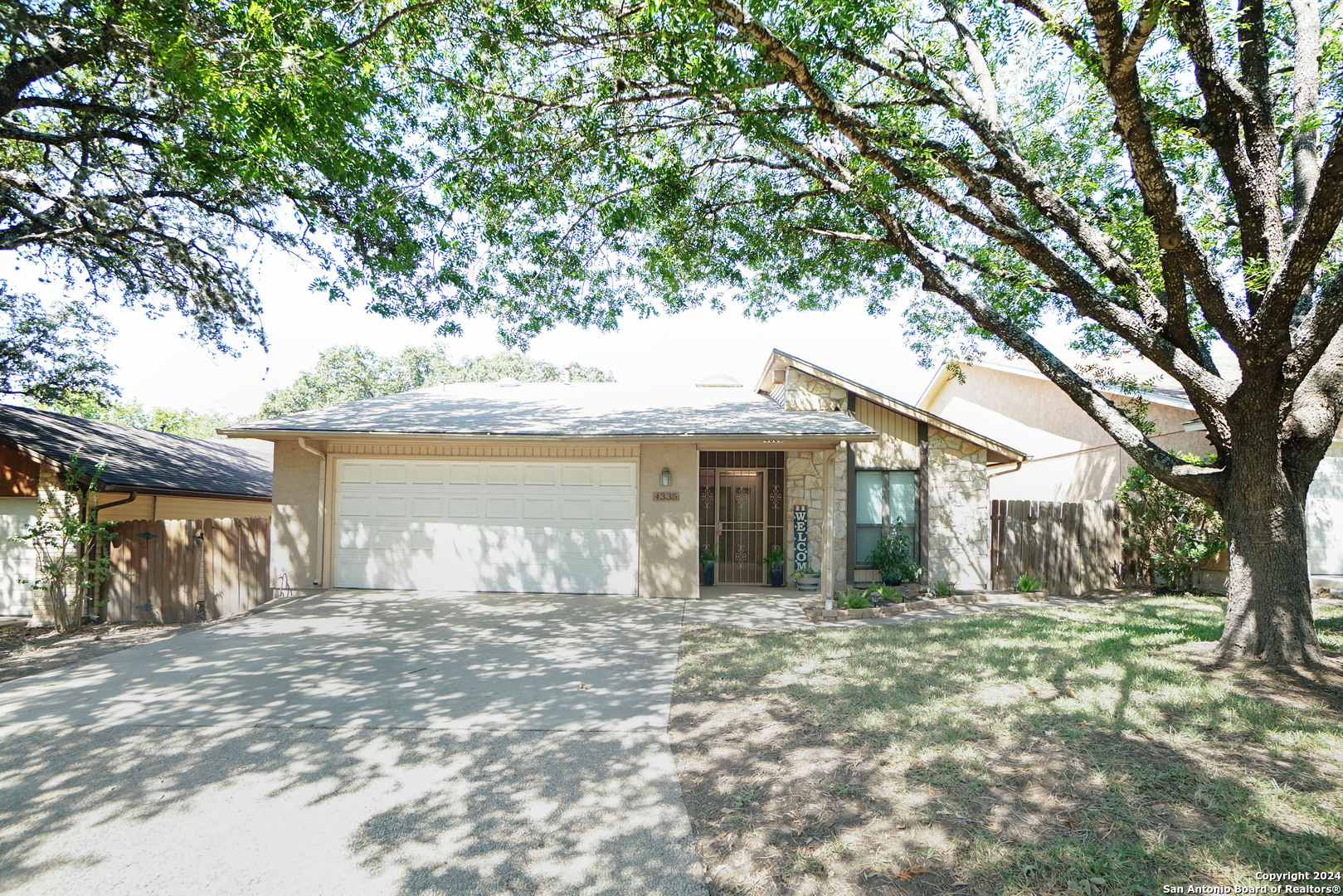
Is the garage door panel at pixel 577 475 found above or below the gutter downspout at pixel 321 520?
above

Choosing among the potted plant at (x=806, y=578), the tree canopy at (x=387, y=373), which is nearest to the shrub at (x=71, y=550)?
the potted plant at (x=806, y=578)

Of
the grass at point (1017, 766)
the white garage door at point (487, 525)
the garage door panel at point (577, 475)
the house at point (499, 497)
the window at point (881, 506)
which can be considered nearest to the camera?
the grass at point (1017, 766)

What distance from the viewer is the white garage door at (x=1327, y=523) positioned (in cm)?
1076

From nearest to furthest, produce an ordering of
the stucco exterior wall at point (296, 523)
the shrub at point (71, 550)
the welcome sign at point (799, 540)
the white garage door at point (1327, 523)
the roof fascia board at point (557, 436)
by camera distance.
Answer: the shrub at point (71, 550), the roof fascia board at point (557, 436), the stucco exterior wall at point (296, 523), the white garage door at point (1327, 523), the welcome sign at point (799, 540)

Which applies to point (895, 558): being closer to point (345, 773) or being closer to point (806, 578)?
point (806, 578)

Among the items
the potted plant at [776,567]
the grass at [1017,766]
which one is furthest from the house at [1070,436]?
the grass at [1017,766]

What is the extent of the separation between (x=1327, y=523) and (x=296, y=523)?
17284mm

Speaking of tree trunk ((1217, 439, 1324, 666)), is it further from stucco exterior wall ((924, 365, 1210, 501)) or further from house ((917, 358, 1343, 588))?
stucco exterior wall ((924, 365, 1210, 501))

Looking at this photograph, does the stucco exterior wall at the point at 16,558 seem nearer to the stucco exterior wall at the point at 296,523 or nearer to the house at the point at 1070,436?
the stucco exterior wall at the point at 296,523

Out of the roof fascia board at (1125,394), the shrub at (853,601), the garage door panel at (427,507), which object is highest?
the roof fascia board at (1125,394)

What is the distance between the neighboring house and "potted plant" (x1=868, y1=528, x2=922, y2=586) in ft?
37.7

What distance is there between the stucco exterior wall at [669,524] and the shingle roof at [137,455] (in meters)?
7.84

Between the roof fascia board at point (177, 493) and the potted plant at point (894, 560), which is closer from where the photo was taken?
the roof fascia board at point (177, 493)

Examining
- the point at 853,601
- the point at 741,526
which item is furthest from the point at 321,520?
the point at 853,601
